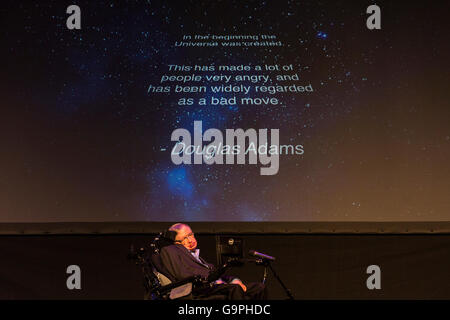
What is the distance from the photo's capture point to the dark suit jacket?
3.31 m

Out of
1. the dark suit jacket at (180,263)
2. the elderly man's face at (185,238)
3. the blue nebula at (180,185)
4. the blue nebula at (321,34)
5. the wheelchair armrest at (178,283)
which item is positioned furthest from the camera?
the blue nebula at (321,34)

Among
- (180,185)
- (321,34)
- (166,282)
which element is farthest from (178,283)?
(321,34)

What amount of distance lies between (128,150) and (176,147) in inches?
16.3

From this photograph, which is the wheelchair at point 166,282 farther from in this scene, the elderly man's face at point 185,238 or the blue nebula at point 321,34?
the blue nebula at point 321,34

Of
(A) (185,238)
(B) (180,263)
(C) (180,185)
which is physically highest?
(C) (180,185)

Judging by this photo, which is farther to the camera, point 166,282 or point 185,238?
point 185,238

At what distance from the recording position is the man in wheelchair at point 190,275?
318cm

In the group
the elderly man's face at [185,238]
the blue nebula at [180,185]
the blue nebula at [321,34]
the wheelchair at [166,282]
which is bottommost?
the wheelchair at [166,282]

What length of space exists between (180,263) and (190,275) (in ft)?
0.41

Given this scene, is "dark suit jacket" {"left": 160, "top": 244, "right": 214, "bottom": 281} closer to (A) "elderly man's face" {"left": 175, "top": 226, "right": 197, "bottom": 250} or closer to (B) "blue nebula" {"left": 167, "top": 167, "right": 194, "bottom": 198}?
(A) "elderly man's face" {"left": 175, "top": 226, "right": 197, "bottom": 250}

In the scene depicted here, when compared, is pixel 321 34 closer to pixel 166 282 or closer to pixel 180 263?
pixel 180 263

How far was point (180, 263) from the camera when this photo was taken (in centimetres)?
337

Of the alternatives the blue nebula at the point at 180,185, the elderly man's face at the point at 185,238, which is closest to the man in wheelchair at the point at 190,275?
the elderly man's face at the point at 185,238
